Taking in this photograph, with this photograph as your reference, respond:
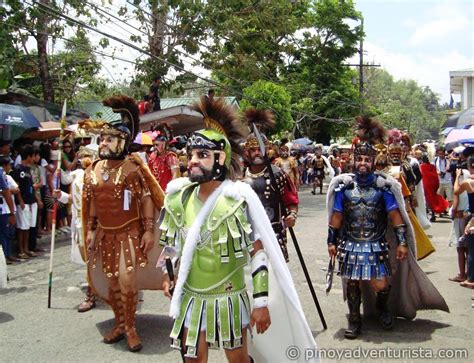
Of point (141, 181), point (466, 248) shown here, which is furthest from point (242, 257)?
point (466, 248)

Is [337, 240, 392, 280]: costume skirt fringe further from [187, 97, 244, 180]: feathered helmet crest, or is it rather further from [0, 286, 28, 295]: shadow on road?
[0, 286, 28, 295]: shadow on road

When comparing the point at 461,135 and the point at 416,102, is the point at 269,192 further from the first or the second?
the point at 416,102

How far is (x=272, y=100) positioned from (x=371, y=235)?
20.8 metres

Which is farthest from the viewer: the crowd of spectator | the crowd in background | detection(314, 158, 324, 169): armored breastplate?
detection(314, 158, 324, 169): armored breastplate

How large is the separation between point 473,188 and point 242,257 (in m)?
4.21

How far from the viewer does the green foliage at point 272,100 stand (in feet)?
82.6

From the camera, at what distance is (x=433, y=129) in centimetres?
13012

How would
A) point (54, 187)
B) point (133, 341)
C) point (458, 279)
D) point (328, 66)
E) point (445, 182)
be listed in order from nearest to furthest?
point (133, 341) → point (458, 279) → point (54, 187) → point (445, 182) → point (328, 66)

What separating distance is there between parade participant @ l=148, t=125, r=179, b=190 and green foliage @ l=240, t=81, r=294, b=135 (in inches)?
574

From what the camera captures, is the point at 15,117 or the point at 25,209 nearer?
the point at 25,209

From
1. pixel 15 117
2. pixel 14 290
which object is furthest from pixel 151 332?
pixel 15 117

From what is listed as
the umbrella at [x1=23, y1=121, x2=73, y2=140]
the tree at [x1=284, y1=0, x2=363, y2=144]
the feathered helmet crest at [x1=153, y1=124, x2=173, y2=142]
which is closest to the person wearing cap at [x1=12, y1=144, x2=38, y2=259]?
the feathered helmet crest at [x1=153, y1=124, x2=173, y2=142]

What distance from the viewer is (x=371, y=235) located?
572 centimetres

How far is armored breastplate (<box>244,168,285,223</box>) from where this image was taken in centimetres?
625
